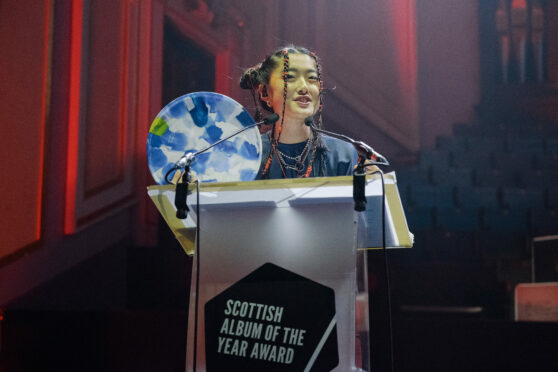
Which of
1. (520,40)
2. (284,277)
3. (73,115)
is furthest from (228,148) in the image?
(520,40)

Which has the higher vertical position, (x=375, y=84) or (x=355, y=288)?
(x=375, y=84)

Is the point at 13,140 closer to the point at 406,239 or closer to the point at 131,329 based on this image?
the point at 131,329

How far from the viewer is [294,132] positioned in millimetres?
1038

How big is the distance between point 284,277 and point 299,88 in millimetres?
483

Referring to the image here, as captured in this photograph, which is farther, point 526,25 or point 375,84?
point 526,25

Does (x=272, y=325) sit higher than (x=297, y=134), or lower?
lower

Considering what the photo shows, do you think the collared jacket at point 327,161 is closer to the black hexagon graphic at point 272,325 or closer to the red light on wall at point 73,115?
the black hexagon graphic at point 272,325

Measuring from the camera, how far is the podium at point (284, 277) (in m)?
0.60

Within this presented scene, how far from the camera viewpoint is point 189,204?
69cm

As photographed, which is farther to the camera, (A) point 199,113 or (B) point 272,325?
(A) point 199,113

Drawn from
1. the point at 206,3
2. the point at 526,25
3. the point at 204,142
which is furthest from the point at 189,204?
the point at 526,25

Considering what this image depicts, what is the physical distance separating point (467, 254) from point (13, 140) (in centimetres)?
201

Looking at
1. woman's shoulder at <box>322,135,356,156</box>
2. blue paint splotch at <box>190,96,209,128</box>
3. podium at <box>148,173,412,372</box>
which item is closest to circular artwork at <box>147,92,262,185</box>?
blue paint splotch at <box>190,96,209,128</box>

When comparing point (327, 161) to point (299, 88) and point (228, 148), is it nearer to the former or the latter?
point (299, 88)
